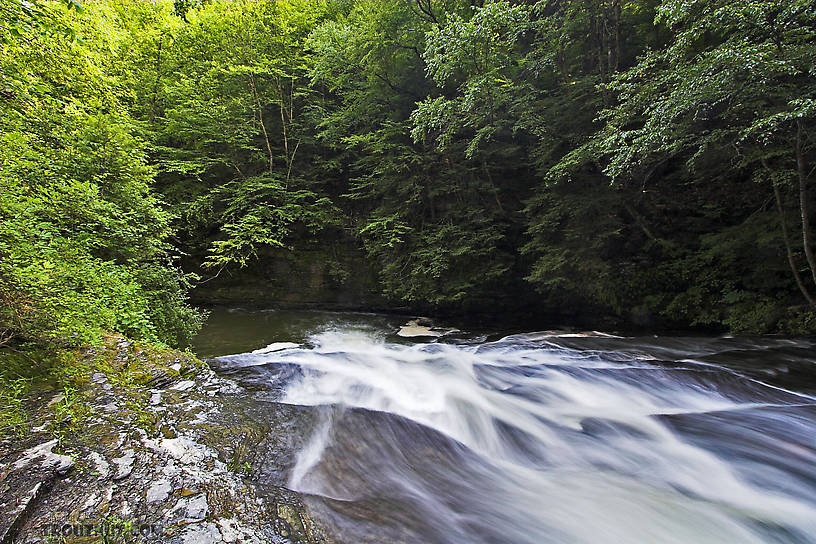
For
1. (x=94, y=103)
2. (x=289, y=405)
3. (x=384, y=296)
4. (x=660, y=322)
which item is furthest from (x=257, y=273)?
(x=660, y=322)

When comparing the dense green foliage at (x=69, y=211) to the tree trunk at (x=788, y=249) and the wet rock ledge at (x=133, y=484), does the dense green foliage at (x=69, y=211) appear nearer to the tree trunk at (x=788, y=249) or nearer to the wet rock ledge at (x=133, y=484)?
the wet rock ledge at (x=133, y=484)

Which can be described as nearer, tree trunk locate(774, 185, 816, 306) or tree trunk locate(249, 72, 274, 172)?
tree trunk locate(774, 185, 816, 306)

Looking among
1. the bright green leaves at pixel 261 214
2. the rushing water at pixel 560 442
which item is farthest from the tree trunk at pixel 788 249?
the bright green leaves at pixel 261 214

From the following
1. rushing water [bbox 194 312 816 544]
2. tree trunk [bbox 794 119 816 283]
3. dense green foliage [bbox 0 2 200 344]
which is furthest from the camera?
tree trunk [bbox 794 119 816 283]

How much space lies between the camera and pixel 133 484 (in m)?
1.82

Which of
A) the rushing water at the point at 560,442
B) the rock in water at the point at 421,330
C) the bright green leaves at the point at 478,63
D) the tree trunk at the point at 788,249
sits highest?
the bright green leaves at the point at 478,63

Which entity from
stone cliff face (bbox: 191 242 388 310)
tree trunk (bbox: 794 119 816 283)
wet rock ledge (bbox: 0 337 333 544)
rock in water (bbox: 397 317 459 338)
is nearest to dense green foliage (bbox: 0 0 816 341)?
tree trunk (bbox: 794 119 816 283)

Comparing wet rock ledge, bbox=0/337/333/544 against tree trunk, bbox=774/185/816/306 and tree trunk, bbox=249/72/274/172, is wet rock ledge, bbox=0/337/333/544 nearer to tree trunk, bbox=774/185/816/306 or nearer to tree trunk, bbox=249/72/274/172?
tree trunk, bbox=774/185/816/306

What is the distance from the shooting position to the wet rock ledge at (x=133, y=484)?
156 centimetres

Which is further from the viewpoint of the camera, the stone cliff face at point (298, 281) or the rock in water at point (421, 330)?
the stone cliff face at point (298, 281)

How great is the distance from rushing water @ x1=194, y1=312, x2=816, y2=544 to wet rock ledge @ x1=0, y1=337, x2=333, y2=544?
35 cm

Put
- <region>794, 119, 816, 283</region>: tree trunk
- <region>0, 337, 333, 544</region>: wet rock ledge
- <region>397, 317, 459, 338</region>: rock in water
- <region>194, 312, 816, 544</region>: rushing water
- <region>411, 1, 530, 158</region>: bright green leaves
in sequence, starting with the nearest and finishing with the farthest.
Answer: <region>0, 337, 333, 544</region>: wet rock ledge → <region>194, 312, 816, 544</region>: rushing water → <region>794, 119, 816, 283</region>: tree trunk → <region>411, 1, 530, 158</region>: bright green leaves → <region>397, 317, 459, 338</region>: rock in water

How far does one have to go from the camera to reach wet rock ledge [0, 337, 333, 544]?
156 cm

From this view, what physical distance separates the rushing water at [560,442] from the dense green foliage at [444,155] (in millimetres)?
1748
